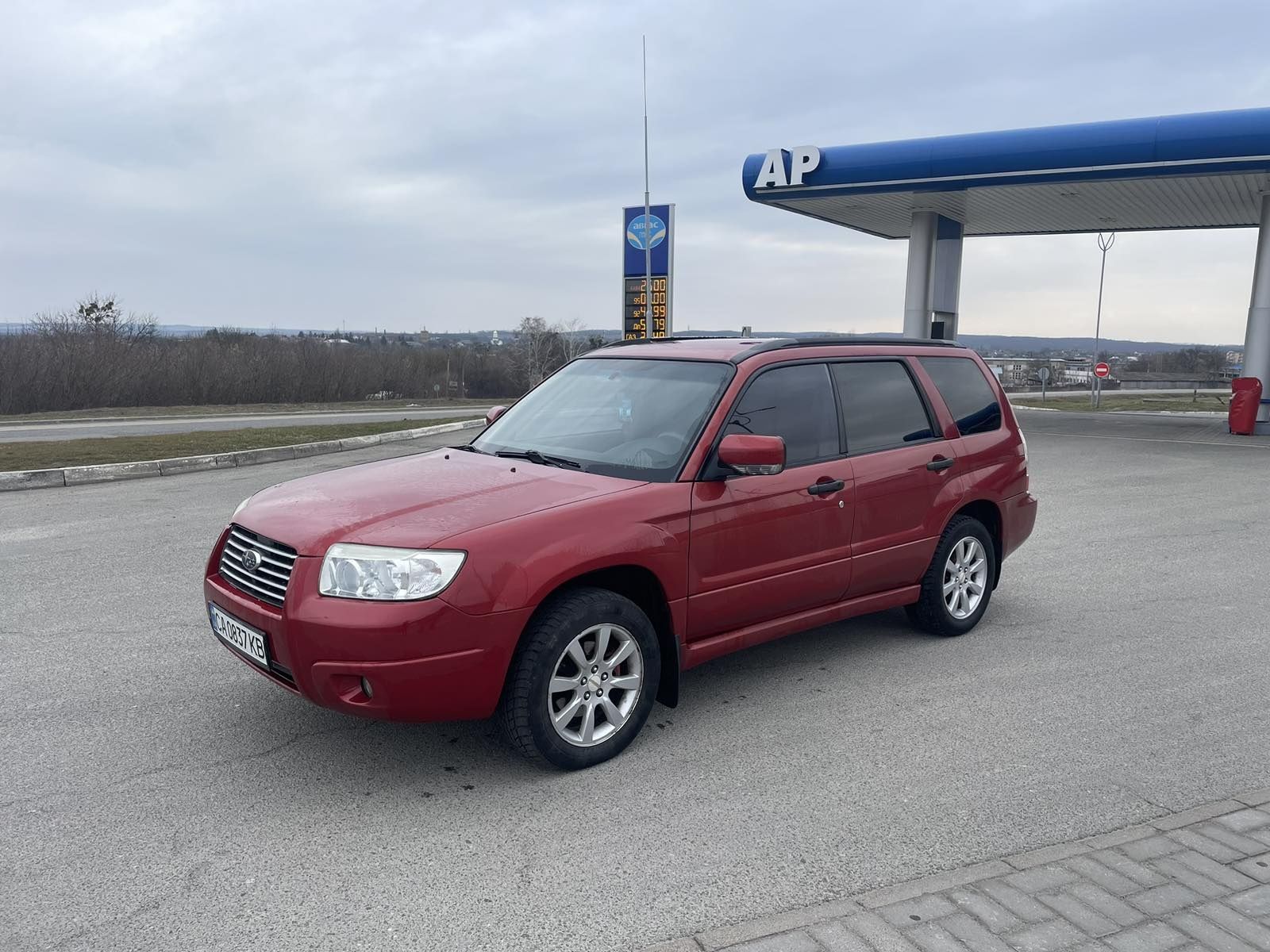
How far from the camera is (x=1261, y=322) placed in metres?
19.1

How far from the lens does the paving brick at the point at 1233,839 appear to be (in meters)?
3.18

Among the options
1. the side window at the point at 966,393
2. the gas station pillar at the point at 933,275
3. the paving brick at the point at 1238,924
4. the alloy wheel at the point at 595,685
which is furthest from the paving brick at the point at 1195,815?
the gas station pillar at the point at 933,275

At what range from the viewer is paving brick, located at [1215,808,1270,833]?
3.33 metres

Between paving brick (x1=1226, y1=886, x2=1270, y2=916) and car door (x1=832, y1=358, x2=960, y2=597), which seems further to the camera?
car door (x1=832, y1=358, x2=960, y2=597)

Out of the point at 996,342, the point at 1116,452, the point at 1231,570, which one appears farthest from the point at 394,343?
the point at 1231,570

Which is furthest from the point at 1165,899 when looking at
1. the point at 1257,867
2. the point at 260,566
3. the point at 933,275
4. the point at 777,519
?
the point at 933,275

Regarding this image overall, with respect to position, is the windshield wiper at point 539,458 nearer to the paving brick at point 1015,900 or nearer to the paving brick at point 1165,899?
the paving brick at point 1015,900

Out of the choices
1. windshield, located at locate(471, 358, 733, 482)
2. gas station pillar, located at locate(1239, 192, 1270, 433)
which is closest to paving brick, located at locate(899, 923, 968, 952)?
windshield, located at locate(471, 358, 733, 482)

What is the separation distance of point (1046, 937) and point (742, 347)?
2995 millimetres

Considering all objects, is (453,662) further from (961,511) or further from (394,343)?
(394,343)

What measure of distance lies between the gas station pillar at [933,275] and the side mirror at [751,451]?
65.0 ft

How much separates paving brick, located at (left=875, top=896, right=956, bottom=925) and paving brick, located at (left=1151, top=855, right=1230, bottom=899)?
0.78 meters

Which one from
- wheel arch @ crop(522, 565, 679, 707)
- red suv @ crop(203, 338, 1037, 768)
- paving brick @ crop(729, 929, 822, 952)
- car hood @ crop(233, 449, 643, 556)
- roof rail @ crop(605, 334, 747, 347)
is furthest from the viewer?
roof rail @ crop(605, 334, 747, 347)

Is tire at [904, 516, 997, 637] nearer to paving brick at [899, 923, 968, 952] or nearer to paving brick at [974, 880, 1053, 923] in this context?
paving brick at [974, 880, 1053, 923]
